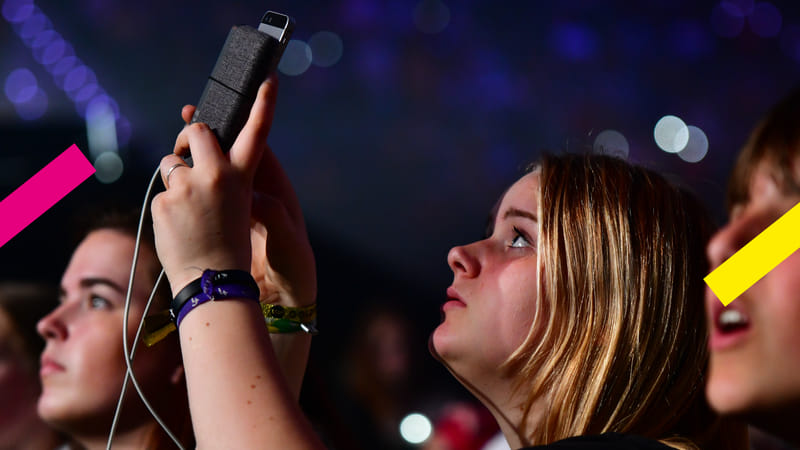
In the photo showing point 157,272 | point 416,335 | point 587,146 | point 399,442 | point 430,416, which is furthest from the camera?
point 416,335

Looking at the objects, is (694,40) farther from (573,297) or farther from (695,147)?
(573,297)

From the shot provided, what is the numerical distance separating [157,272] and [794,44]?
237cm

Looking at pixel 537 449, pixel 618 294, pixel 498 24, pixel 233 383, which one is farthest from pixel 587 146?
pixel 498 24

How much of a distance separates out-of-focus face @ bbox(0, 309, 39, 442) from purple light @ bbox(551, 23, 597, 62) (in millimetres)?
2290

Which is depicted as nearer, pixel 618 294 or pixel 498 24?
pixel 618 294

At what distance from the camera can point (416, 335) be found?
3.87 m

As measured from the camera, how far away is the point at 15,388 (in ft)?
5.74

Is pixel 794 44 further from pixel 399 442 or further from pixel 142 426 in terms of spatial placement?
pixel 142 426

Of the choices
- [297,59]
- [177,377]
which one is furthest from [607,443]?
[297,59]

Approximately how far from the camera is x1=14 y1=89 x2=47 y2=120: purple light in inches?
127

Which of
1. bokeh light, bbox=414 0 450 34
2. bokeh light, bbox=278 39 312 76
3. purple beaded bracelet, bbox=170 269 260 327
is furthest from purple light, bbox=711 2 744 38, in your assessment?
purple beaded bracelet, bbox=170 269 260 327

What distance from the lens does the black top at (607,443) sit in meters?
0.74

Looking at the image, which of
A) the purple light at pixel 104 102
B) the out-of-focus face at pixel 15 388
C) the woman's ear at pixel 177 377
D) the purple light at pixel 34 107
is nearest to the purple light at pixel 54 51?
the purple light at pixel 34 107

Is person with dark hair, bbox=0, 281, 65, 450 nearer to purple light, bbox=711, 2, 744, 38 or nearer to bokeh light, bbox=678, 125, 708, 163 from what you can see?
bokeh light, bbox=678, 125, 708, 163
